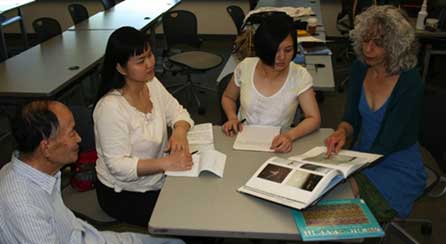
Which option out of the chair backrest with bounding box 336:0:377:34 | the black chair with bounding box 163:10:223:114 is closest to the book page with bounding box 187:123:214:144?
the black chair with bounding box 163:10:223:114

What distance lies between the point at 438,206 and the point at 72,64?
2840 millimetres

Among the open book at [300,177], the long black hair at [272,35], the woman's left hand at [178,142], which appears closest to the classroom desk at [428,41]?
the long black hair at [272,35]

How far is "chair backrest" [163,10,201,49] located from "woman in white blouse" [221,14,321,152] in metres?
2.33

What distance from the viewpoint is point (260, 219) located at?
Result: 1.56 meters

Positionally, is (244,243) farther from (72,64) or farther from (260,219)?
(72,64)

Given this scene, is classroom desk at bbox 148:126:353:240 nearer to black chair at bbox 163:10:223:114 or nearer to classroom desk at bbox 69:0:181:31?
black chair at bbox 163:10:223:114

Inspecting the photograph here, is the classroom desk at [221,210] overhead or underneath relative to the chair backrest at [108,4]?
underneath

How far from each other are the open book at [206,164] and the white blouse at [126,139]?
0.20 m

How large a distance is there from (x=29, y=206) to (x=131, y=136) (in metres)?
0.69

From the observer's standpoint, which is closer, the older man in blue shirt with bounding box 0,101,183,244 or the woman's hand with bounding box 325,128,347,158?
the older man in blue shirt with bounding box 0,101,183,244

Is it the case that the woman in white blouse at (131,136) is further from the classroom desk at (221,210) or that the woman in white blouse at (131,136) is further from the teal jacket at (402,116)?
the teal jacket at (402,116)

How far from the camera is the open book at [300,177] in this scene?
1585 mm

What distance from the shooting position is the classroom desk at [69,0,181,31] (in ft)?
15.3

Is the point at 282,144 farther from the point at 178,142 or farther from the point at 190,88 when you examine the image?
the point at 190,88
